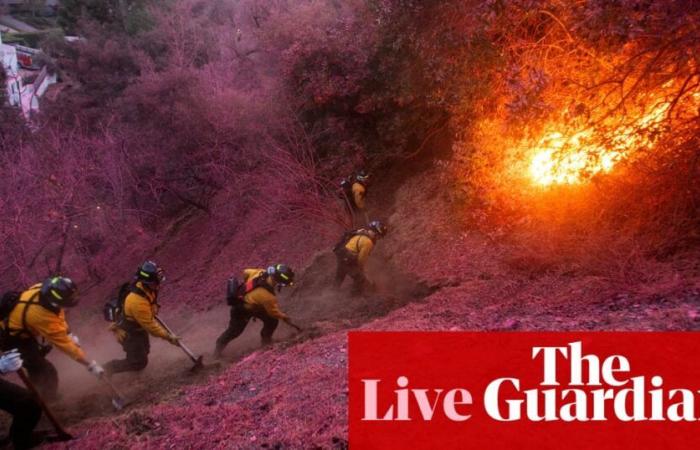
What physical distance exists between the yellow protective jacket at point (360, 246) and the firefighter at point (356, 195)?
3.30 m

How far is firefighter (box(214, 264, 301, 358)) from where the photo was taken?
25.2 feet

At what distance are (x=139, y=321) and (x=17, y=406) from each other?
1.95m

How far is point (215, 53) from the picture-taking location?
25.5 meters

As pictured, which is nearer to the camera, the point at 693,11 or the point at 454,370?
the point at 454,370

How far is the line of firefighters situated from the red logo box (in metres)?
2.99

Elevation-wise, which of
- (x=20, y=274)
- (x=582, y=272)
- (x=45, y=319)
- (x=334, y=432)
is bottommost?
(x=334, y=432)

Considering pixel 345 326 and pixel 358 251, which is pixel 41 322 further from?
pixel 358 251

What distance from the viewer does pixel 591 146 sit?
745cm

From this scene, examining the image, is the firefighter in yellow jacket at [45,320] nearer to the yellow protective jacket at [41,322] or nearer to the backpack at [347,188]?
the yellow protective jacket at [41,322]

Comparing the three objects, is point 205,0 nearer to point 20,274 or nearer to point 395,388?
point 20,274

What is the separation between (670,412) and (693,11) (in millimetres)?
5237

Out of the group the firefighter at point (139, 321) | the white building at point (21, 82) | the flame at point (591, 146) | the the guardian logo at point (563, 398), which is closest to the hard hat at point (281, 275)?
the firefighter at point (139, 321)

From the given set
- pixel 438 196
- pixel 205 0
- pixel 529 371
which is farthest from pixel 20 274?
pixel 205 0

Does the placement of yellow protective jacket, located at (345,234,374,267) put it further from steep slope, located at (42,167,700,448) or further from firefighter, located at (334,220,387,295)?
steep slope, located at (42,167,700,448)
